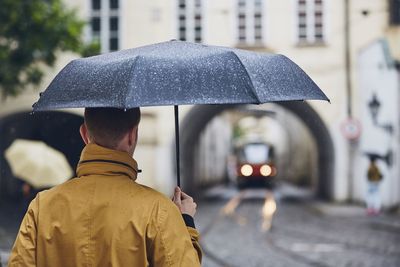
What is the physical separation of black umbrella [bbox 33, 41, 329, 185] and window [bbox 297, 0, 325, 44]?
20160 mm

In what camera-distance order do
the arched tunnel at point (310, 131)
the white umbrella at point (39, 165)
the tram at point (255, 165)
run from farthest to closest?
the tram at point (255, 165) → the arched tunnel at point (310, 131) → the white umbrella at point (39, 165)

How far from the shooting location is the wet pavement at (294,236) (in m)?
11.5

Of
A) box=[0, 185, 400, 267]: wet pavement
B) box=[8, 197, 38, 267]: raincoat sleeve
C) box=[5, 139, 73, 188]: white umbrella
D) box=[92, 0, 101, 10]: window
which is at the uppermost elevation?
box=[92, 0, 101, 10]: window

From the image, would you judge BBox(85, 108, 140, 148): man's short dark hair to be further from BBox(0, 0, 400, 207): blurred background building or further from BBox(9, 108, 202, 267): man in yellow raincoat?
BBox(0, 0, 400, 207): blurred background building

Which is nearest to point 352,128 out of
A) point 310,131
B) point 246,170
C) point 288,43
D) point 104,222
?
point 288,43

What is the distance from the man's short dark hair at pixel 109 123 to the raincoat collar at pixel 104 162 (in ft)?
0.12

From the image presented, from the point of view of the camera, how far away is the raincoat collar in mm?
2691

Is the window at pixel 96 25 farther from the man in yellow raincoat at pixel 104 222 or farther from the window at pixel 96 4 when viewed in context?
the man in yellow raincoat at pixel 104 222

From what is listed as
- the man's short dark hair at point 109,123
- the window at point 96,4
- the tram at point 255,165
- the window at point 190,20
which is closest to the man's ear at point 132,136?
the man's short dark hair at point 109,123

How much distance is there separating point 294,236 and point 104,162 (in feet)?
41.8

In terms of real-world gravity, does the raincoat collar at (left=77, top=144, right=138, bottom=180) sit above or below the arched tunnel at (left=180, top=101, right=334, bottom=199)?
above

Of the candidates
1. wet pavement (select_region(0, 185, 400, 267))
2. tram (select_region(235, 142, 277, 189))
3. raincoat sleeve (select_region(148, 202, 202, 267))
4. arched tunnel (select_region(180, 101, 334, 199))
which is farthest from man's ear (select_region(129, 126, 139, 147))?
tram (select_region(235, 142, 277, 189))

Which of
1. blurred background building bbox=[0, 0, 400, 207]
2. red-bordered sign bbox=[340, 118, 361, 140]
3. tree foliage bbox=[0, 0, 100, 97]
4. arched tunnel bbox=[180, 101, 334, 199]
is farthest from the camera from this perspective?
arched tunnel bbox=[180, 101, 334, 199]

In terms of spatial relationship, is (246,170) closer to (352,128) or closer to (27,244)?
(352,128)
